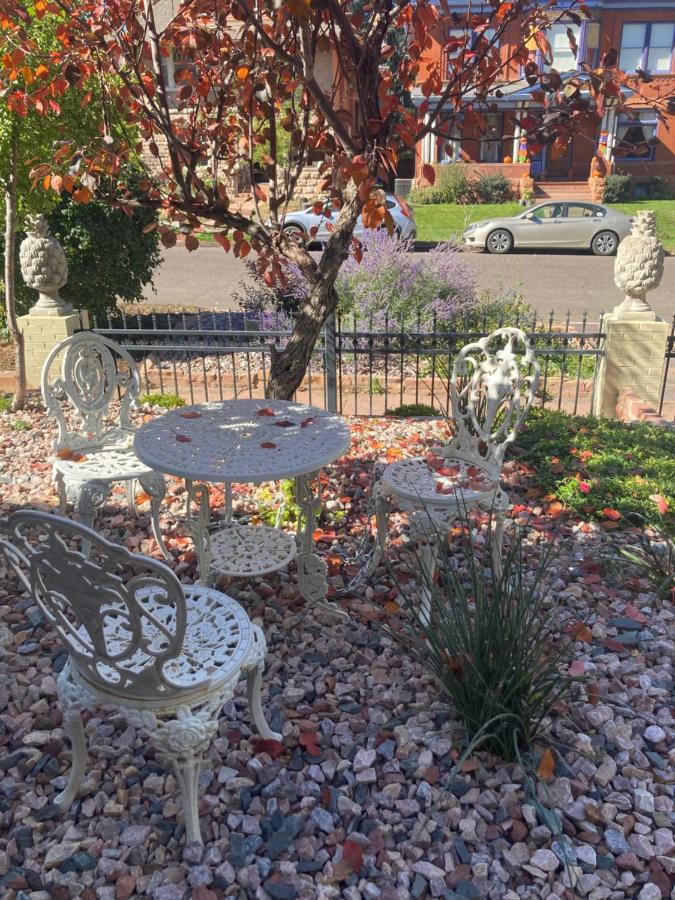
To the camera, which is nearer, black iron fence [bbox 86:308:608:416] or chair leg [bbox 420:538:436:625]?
chair leg [bbox 420:538:436:625]

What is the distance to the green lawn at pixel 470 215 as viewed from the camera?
19406mm

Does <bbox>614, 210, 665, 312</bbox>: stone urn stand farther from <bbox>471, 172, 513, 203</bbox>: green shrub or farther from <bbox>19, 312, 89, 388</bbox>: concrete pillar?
<bbox>471, 172, 513, 203</bbox>: green shrub

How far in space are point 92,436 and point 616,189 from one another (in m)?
26.3

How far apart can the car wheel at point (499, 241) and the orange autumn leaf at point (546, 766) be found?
53.2 feet

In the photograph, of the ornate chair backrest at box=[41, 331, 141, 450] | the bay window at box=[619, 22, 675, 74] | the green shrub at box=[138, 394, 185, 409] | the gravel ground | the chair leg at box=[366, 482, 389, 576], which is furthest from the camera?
the bay window at box=[619, 22, 675, 74]

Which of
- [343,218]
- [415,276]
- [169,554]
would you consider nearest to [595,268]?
[415,276]

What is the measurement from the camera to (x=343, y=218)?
3934mm

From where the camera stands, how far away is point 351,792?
228 cm

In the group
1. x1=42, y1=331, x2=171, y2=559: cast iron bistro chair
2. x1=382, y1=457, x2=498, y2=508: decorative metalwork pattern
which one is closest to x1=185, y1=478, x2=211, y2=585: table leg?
x1=42, y1=331, x2=171, y2=559: cast iron bistro chair

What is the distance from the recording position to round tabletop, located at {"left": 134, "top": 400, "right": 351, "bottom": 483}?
2906 millimetres

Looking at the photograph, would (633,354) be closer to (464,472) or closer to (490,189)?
(464,472)

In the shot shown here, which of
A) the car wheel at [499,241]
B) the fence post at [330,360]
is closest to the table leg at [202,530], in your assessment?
the fence post at [330,360]

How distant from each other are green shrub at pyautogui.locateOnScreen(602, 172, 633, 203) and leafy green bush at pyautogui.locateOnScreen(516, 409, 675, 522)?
77.6ft

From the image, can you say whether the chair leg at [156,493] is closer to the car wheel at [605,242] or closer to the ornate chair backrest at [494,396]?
the ornate chair backrest at [494,396]
